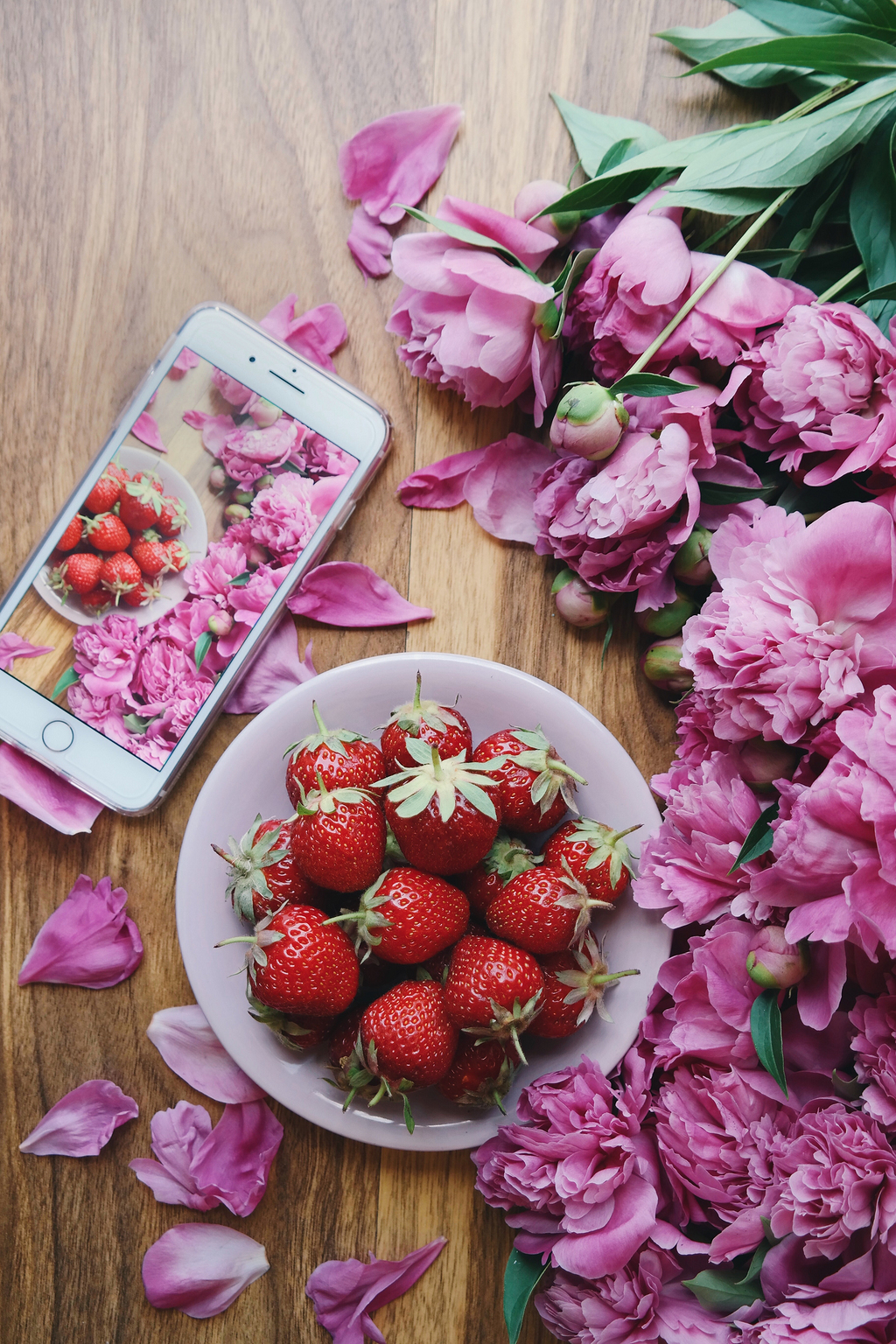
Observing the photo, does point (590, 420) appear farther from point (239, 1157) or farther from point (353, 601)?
point (239, 1157)

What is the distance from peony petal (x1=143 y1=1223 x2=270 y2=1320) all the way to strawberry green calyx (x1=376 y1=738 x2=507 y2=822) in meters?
0.37

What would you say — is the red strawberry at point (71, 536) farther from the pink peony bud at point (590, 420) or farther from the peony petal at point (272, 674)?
the pink peony bud at point (590, 420)

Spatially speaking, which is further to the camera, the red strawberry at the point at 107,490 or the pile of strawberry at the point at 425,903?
the red strawberry at the point at 107,490

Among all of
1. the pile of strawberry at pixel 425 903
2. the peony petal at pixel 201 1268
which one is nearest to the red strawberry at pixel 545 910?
the pile of strawberry at pixel 425 903

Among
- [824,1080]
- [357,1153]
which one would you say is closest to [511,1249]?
[357,1153]

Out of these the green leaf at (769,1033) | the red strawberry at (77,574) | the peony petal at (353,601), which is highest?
the red strawberry at (77,574)

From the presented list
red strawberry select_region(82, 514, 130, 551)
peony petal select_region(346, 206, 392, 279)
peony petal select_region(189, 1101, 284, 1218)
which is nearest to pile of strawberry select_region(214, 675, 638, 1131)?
peony petal select_region(189, 1101, 284, 1218)

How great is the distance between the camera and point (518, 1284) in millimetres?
555

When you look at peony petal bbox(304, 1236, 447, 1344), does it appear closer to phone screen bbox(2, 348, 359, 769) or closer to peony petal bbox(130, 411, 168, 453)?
phone screen bbox(2, 348, 359, 769)

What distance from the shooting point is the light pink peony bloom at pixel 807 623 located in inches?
17.3

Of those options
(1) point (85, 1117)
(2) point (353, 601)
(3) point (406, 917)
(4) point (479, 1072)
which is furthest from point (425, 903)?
(1) point (85, 1117)

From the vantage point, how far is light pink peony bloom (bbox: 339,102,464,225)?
0.61 metres

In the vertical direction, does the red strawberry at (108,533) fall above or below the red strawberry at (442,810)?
above

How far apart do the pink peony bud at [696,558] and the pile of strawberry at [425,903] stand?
5.6 inches
